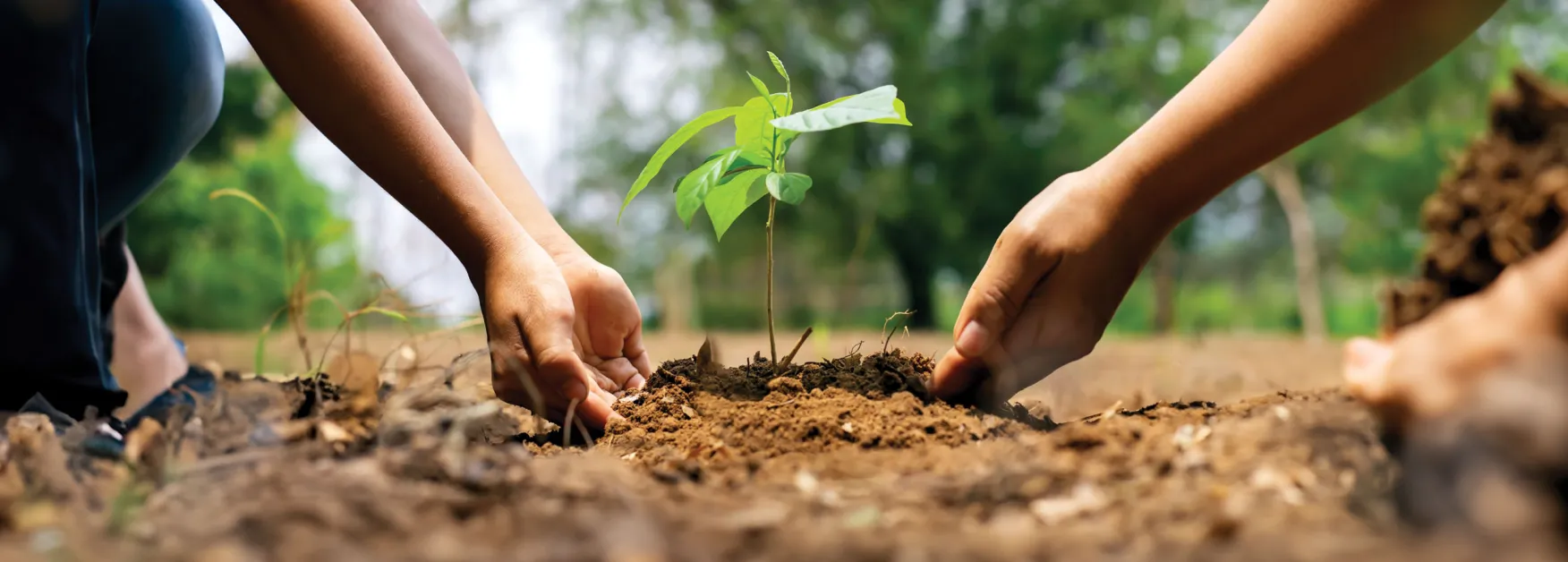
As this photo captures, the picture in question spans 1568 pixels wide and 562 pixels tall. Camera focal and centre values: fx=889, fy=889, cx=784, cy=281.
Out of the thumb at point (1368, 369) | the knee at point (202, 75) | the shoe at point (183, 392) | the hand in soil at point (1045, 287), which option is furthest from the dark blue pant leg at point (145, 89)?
the thumb at point (1368, 369)

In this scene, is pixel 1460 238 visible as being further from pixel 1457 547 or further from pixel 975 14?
pixel 975 14

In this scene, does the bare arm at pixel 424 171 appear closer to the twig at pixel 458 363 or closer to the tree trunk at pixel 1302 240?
the twig at pixel 458 363

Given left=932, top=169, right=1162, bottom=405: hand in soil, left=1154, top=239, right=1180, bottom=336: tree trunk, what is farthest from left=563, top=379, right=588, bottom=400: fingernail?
left=1154, top=239, right=1180, bottom=336: tree trunk

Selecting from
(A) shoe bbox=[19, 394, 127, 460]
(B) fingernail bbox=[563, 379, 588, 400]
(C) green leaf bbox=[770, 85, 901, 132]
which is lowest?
(A) shoe bbox=[19, 394, 127, 460]

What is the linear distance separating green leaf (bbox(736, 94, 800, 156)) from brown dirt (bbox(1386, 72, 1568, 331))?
90 cm

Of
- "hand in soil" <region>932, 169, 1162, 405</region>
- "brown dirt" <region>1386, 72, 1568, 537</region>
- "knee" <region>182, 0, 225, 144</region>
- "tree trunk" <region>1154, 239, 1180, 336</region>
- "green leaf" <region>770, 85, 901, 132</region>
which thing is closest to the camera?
"brown dirt" <region>1386, 72, 1568, 537</region>

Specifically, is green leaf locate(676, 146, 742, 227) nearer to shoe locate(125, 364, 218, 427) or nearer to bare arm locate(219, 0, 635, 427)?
bare arm locate(219, 0, 635, 427)

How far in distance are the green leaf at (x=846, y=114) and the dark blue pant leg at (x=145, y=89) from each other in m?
1.68

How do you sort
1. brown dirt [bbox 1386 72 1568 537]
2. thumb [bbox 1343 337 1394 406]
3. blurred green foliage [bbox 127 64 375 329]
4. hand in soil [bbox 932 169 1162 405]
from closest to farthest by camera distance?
brown dirt [bbox 1386 72 1568 537], thumb [bbox 1343 337 1394 406], hand in soil [bbox 932 169 1162 405], blurred green foliage [bbox 127 64 375 329]

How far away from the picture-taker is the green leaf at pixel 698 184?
145cm

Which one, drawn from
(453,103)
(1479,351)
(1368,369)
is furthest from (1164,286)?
(1479,351)

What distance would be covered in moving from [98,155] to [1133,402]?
99.1 inches

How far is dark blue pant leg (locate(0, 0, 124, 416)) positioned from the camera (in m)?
1.69

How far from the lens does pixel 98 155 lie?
2.16 metres
